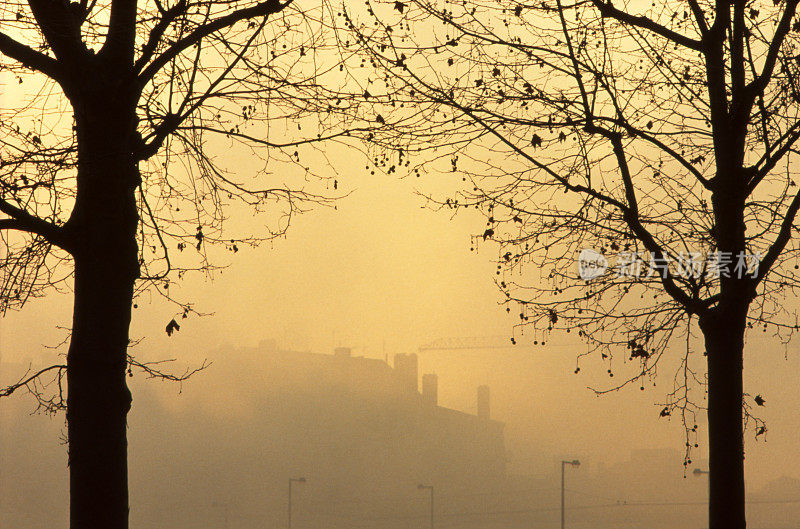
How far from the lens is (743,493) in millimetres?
8789

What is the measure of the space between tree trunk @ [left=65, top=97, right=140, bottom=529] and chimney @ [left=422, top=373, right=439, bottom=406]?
88495 millimetres

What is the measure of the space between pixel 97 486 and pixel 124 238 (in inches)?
87.3

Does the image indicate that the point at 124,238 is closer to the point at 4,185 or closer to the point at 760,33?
the point at 4,185

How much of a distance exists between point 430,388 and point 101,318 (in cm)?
8997

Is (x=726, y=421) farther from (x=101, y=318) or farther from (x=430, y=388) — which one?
(x=430, y=388)

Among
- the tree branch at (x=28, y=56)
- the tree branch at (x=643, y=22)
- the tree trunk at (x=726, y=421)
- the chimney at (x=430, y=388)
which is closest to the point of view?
the tree branch at (x=28, y=56)

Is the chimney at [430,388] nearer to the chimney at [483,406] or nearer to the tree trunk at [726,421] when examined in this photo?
the chimney at [483,406]

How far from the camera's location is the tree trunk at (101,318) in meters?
7.76

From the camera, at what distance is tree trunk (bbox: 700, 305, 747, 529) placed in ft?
28.5

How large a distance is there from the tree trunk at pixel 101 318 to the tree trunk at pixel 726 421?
563 centimetres
